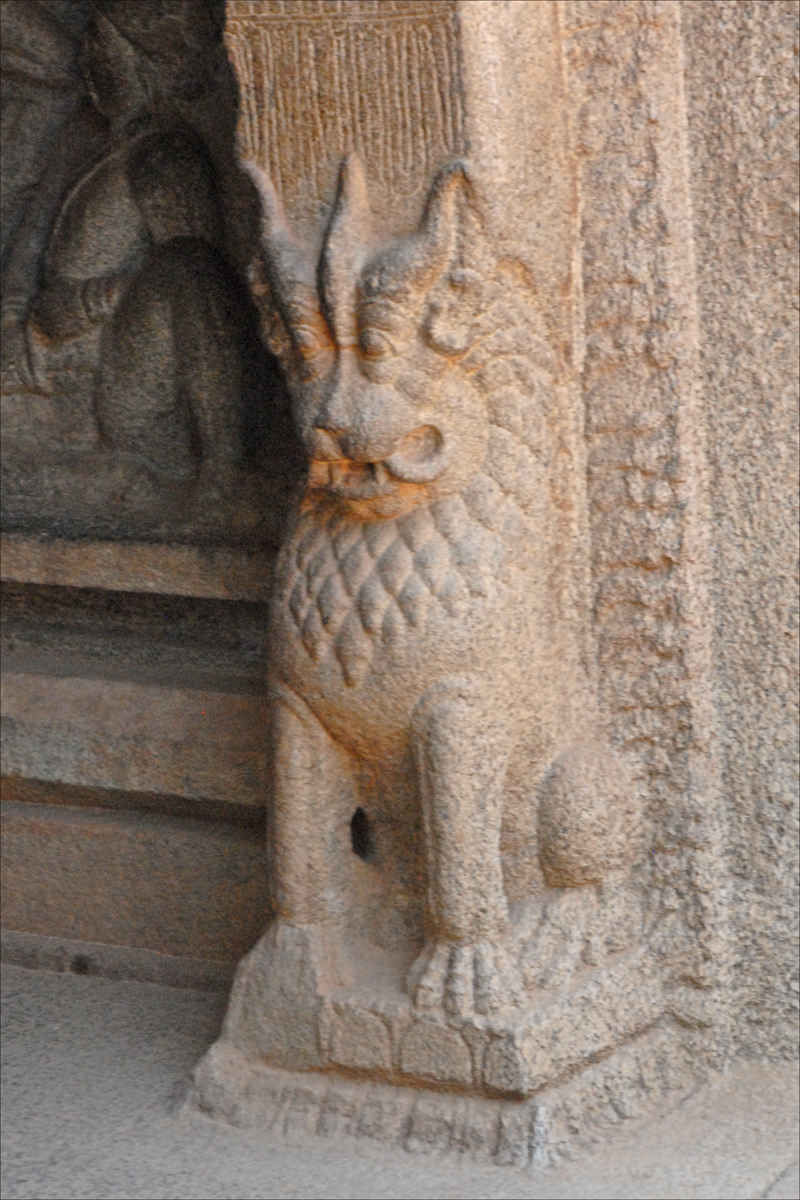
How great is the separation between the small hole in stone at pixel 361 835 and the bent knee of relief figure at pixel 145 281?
2.06 ft

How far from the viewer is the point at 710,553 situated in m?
2.17

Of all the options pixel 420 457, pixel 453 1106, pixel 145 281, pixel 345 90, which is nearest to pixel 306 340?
Result: pixel 420 457

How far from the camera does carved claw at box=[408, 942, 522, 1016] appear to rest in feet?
6.54

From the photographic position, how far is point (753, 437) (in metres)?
2.14

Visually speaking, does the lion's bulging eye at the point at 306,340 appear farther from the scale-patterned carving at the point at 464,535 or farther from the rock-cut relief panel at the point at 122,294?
the rock-cut relief panel at the point at 122,294

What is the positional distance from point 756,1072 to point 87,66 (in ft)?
6.46

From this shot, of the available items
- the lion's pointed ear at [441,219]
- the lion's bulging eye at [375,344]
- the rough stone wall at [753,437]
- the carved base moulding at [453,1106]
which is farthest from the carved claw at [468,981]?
the lion's pointed ear at [441,219]

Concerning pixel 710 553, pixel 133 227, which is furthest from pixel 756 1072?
pixel 133 227

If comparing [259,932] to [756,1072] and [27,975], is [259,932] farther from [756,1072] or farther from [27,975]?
[756,1072]

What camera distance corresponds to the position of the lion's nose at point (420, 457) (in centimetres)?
196

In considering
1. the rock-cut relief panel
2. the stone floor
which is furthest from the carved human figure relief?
the rock-cut relief panel

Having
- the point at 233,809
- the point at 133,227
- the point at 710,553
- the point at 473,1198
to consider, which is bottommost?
the point at 473,1198

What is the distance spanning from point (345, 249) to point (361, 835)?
830mm

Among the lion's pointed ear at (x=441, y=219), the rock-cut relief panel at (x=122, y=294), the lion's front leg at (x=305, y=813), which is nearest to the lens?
the lion's pointed ear at (x=441, y=219)
